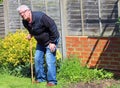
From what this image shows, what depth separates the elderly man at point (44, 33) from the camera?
8.38 metres

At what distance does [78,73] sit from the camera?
9312 millimetres

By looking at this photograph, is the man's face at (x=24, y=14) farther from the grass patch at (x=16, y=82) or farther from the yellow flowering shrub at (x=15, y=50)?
the yellow flowering shrub at (x=15, y=50)

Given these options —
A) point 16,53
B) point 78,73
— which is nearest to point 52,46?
point 78,73

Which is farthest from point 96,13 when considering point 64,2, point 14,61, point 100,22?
point 14,61

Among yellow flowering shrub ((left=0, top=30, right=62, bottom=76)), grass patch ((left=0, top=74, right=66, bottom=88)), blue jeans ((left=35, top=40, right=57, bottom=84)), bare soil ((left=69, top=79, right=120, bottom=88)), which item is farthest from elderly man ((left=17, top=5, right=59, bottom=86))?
yellow flowering shrub ((left=0, top=30, right=62, bottom=76))

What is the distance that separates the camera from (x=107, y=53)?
9.35 m

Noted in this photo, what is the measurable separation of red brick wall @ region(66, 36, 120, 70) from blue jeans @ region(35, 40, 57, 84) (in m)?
1.00

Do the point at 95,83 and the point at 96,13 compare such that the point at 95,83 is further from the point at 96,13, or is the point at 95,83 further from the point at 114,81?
the point at 96,13

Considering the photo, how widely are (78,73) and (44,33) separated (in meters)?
1.36

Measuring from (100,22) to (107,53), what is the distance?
0.72 m

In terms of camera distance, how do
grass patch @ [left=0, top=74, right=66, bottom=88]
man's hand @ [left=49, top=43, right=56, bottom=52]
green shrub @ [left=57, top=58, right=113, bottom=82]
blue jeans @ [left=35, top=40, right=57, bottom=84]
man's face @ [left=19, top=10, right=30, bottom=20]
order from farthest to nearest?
green shrub @ [left=57, top=58, right=113, bottom=82] < grass patch @ [left=0, top=74, right=66, bottom=88] < blue jeans @ [left=35, top=40, right=57, bottom=84] < man's hand @ [left=49, top=43, right=56, bottom=52] < man's face @ [left=19, top=10, right=30, bottom=20]

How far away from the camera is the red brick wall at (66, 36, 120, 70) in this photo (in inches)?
364

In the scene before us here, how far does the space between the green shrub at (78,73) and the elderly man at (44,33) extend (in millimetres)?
536

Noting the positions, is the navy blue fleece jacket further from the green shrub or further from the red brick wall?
the red brick wall
